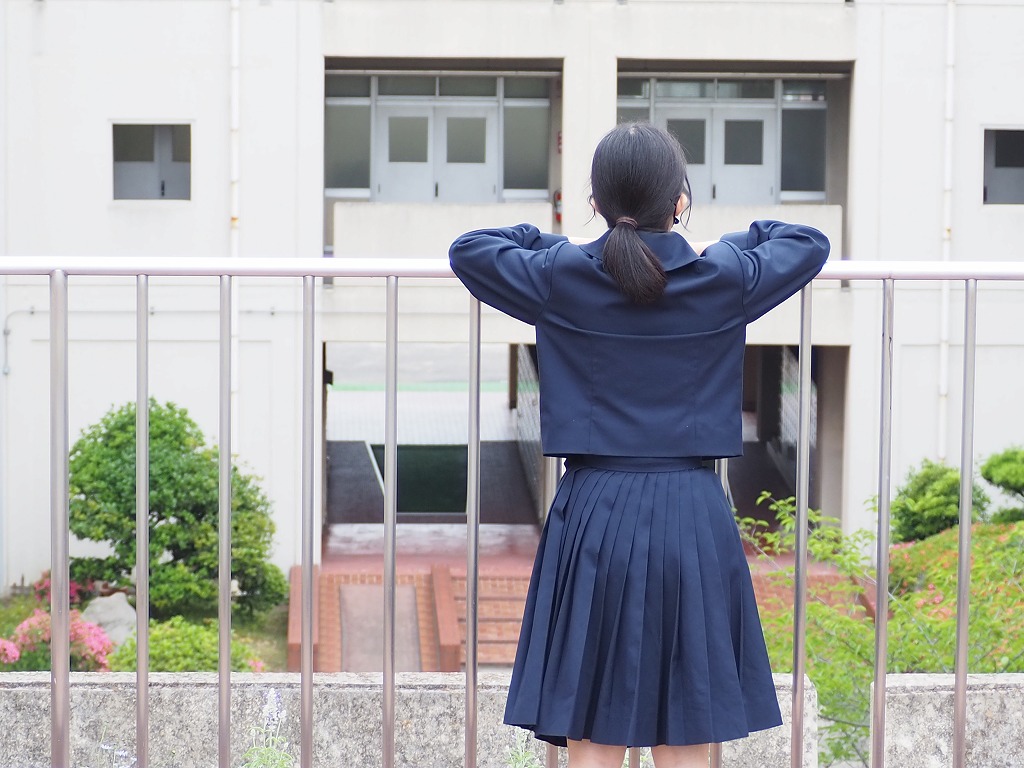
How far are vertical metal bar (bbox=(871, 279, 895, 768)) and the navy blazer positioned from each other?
1.66ft

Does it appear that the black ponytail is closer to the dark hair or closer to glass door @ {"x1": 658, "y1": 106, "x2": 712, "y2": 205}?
the dark hair

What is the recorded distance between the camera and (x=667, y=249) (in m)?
1.75

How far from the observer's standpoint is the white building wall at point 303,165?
44.8 feet

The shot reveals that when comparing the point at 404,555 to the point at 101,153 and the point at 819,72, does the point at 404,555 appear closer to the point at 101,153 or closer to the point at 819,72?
the point at 101,153

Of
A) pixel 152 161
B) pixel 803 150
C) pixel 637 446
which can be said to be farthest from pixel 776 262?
pixel 803 150

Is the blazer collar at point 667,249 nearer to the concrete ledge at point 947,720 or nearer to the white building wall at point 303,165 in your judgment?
the concrete ledge at point 947,720

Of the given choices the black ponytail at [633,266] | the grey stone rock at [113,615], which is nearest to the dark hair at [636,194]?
the black ponytail at [633,266]

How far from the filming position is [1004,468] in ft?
37.8

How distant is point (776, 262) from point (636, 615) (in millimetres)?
490

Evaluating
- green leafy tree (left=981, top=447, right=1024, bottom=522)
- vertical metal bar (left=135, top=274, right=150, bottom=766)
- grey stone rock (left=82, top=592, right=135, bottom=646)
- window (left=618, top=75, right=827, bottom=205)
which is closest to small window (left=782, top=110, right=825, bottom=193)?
window (left=618, top=75, right=827, bottom=205)

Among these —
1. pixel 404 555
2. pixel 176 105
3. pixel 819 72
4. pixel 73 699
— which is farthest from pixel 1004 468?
pixel 73 699

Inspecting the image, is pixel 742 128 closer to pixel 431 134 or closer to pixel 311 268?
pixel 431 134

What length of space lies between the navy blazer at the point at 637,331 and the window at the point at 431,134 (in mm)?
13276

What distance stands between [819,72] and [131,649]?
33.3 feet
